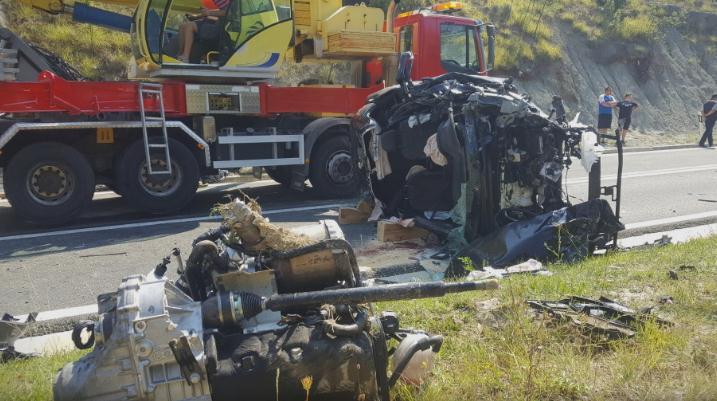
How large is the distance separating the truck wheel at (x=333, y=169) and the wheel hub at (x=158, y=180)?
226 centimetres

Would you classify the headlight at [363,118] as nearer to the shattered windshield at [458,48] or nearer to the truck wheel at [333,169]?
the truck wheel at [333,169]

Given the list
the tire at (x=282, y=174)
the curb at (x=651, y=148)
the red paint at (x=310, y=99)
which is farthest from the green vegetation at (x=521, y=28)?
the tire at (x=282, y=174)

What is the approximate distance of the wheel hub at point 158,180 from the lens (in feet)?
27.8

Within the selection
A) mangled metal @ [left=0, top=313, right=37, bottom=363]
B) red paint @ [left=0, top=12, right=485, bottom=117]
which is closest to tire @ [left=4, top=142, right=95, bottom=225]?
red paint @ [left=0, top=12, right=485, bottom=117]

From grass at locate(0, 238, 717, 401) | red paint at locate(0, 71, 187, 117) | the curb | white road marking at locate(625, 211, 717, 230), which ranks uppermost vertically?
red paint at locate(0, 71, 187, 117)

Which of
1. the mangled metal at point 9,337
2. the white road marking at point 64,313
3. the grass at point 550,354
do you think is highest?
the grass at point 550,354

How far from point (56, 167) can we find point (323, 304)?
257 inches

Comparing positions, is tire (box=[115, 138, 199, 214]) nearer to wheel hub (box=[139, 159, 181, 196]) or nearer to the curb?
wheel hub (box=[139, 159, 181, 196])

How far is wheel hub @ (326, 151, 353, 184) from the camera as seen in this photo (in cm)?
995

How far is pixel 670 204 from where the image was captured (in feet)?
30.4

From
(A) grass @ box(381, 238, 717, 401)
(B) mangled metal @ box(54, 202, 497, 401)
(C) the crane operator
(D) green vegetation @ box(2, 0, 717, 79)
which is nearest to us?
(B) mangled metal @ box(54, 202, 497, 401)

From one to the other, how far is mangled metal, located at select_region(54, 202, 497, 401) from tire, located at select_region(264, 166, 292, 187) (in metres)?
7.01

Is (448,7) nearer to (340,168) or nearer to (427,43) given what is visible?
(427,43)

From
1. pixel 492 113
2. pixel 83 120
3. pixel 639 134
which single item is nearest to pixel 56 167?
pixel 83 120
